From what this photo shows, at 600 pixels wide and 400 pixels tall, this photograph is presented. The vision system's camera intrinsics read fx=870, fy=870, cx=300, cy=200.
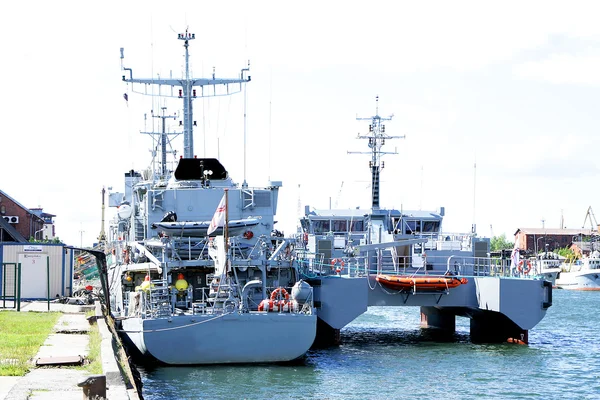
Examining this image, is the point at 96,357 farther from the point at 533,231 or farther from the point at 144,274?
the point at 533,231

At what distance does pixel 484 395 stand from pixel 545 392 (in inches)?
68.7

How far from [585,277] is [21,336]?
3726 inches

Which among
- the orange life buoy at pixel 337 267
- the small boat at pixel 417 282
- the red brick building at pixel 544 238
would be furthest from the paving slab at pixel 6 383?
the red brick building at pixel 544 238

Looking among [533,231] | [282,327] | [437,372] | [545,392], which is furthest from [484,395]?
[533,231]

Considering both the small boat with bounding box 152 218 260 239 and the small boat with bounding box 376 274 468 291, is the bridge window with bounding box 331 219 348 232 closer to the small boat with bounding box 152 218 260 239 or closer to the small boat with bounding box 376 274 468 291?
the small boat with bounding box 376 274 468 291

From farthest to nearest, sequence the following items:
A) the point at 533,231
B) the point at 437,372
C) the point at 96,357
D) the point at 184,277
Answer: the point at 533,231 < the point at 184,277 < the point at 437,372 < the point at 96,357

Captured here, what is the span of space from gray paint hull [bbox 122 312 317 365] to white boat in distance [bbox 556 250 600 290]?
8823 centimetres

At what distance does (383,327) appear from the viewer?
131 feet

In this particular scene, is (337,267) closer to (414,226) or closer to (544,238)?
(414,226)

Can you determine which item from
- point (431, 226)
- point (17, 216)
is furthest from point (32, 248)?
point (17, 216)

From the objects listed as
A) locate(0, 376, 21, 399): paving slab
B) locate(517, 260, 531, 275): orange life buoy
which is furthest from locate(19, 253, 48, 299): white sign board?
locate(0, 376, 21, 399): paving slab

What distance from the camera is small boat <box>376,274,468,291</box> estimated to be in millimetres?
28438

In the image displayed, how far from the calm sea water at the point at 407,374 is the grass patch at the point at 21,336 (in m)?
2.89

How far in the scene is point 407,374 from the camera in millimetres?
24156
